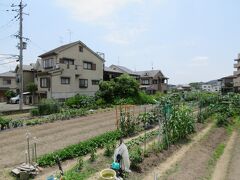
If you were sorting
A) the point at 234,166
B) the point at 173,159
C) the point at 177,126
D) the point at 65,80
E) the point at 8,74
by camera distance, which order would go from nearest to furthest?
the point at 234,166 < the point at 173,159 < the point at 177,126 < the point at 65,80 < the point at 8,74

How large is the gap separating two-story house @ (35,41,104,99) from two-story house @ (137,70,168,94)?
16161 millimetres

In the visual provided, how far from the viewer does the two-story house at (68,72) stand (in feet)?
90.3

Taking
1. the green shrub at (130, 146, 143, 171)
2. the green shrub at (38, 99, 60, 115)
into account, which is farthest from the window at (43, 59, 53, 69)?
the green shrub at (130, 146, 143, 171)

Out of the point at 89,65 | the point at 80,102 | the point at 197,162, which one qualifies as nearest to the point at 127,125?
the point at 197,162

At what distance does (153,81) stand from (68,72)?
22.3 metres

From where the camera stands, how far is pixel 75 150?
27.6 feet

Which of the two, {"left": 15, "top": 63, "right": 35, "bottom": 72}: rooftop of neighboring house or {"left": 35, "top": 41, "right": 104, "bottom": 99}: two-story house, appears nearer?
{"left": 35, "top": 41, "right": 104, "bottom": 99}: two-story house

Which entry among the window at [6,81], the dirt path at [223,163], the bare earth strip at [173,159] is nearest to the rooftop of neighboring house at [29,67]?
the window at [6,81]

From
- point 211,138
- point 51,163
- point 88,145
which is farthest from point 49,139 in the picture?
point 211,138

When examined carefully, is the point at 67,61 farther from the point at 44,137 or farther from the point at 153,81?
the point at 153,81

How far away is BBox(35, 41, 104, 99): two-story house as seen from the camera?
27.5 m

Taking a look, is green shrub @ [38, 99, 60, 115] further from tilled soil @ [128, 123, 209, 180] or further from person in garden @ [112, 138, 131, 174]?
person in garden @ [112, 138, 131, 174]

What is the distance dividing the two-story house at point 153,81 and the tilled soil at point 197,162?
3462 cm

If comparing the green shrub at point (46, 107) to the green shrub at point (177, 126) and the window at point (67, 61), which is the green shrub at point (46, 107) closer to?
the window at point (67, 61)
